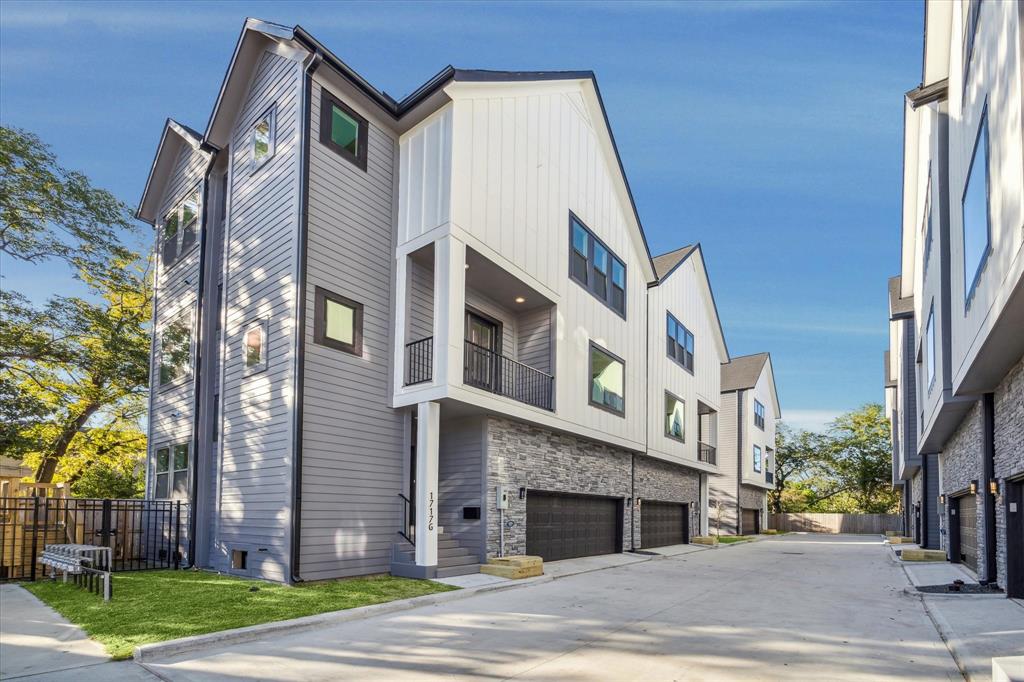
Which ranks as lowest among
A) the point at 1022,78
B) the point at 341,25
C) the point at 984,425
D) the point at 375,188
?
the point at 984,425

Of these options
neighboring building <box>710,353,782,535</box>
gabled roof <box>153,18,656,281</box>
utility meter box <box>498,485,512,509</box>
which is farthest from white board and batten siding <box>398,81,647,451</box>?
neighboring building <box>710,353,782,535</box>

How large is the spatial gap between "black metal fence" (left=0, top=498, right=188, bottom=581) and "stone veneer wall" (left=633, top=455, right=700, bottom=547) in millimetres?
12956

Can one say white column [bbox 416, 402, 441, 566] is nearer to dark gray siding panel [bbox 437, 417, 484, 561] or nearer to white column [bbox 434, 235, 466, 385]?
white column [bbox 434, 235, 466, 385]

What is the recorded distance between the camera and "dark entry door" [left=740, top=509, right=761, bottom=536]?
3750 centimetres

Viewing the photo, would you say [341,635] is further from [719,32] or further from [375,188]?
[719,32]

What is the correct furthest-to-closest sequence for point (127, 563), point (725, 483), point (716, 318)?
point (725, 483), point (716, 318), point (127, 563)

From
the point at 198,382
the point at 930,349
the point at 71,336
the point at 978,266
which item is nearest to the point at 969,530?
the point at 930,349

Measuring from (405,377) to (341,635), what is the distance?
236 inches

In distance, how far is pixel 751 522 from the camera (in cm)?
3909

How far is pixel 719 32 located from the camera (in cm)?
1672

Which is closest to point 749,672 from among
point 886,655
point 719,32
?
point 886,655

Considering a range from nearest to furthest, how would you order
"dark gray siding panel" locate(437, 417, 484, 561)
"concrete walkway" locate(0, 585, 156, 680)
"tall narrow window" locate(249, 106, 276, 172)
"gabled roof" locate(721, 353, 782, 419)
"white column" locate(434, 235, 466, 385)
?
"concrete walkway" locate(0, 585, 156, 680) → "white column" locate(434, 235, 466, 385) → "tall narrow window" locate(249, 106, 276, 172) → "dark gray siding panel" locate(437, 417, 484, 561) → "gabled roof" locate(721, 353, 782, 419)

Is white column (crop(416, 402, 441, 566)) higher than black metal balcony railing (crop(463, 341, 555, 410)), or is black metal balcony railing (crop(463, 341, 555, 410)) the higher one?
black metal balcony railing (crop(463, 341, 555, 410))

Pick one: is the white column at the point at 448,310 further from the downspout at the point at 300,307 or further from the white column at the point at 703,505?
the white column at the point at 703,505
